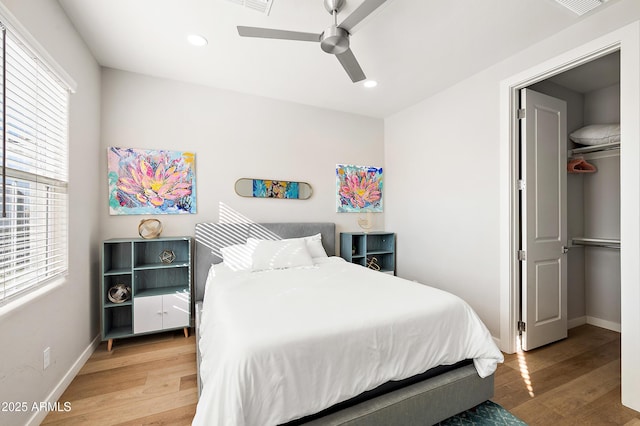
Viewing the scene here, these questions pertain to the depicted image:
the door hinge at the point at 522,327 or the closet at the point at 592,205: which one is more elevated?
the closet at the point at 592,205

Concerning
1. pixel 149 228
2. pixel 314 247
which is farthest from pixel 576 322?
pixel 149 228

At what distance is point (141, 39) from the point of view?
93.2 inches

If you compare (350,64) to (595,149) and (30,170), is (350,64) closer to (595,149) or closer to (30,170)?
(30,170)

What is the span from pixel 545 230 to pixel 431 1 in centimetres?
233

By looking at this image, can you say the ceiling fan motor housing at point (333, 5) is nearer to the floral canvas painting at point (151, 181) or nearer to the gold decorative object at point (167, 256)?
the floral canvas painting at point (151, 181)

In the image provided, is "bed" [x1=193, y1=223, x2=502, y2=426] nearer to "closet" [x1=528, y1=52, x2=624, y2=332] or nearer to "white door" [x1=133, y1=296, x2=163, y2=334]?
"white door" [x1=133, y1=296, x2=163, y2=334]

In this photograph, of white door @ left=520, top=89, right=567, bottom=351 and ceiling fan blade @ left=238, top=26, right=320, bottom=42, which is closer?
ceiling fan blade @ left=238, top=26, right=320, bottom=42

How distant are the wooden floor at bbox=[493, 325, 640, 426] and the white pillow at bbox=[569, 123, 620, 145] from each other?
2.05 m

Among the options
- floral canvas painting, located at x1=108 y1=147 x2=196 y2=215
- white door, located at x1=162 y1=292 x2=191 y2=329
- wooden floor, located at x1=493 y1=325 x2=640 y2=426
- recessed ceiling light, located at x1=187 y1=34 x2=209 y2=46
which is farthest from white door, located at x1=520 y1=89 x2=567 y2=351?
floral canvas painting, located at x1=108 y1=147 x2=196 y2=215

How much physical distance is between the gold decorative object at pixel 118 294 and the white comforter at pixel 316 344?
4.26 feet

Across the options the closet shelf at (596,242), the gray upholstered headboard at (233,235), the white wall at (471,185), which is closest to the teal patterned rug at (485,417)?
the white wall at (471,185)

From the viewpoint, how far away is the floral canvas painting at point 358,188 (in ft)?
13.0

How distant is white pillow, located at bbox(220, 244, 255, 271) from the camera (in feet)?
9.45

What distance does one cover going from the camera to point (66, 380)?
6.70 feet
